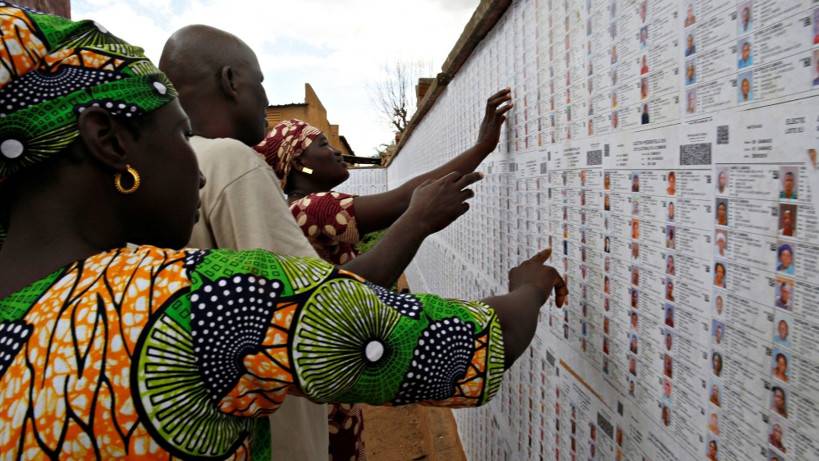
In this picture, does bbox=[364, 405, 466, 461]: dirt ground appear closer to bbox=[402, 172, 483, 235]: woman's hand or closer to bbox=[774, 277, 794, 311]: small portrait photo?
bbox=[402, 172, 483, 235]: woman's hand

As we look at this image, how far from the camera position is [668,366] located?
1.05 m

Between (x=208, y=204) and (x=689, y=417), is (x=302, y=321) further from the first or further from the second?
(x=689, y=417)

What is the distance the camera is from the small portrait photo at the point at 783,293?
0.74 m

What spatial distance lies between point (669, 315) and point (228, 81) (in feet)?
4.15

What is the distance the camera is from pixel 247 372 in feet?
2.50

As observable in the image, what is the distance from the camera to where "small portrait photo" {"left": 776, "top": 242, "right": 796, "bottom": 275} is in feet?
2.39

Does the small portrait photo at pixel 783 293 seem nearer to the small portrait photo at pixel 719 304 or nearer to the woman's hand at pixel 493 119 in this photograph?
the small portrait photo at pixel 719 304

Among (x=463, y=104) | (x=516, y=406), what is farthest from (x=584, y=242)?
(x=463, y=104)

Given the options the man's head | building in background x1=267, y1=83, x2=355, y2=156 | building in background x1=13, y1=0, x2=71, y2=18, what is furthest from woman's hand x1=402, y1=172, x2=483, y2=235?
building in background x1=267, y1=83, x2=355, y2=156

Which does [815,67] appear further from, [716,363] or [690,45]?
[716,363]

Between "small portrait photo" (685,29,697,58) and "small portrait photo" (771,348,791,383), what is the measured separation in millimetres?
500

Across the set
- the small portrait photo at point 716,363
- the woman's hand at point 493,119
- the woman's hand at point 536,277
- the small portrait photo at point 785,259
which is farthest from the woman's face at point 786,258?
the woman's hand at point 493,119

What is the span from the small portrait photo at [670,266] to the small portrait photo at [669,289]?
0.05 ft

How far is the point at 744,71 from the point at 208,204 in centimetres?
108
